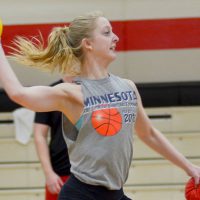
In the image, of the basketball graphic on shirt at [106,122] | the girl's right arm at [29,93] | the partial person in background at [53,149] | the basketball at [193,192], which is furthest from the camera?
the partial person in background at [53,149]

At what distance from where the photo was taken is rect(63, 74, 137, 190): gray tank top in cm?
307

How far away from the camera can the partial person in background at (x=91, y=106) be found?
3.07 m

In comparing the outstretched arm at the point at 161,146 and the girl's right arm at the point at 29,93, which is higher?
the girl's right arm at the point at 29,93

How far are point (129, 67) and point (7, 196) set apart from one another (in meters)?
1.66

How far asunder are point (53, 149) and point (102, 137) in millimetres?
1544

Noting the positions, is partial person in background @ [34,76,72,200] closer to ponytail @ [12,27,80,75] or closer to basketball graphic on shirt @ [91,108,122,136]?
ponytail @ [12,27,80,75]

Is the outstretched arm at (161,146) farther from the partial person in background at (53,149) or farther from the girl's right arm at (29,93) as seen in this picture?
the partial person in background at (53,149)

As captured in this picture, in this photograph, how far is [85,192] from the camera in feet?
10.2

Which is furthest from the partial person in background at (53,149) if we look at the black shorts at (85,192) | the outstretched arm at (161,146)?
the black shorts at (85,192)

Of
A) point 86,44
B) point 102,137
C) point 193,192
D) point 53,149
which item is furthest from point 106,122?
point 53,149

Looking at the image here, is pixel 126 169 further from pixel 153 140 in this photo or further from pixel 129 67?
pixel 129 67

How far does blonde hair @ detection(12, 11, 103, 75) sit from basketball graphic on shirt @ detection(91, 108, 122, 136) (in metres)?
0.32

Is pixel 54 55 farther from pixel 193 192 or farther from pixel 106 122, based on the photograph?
pixel 193 192

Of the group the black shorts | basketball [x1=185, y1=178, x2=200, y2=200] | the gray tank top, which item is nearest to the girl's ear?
the gray tank top
